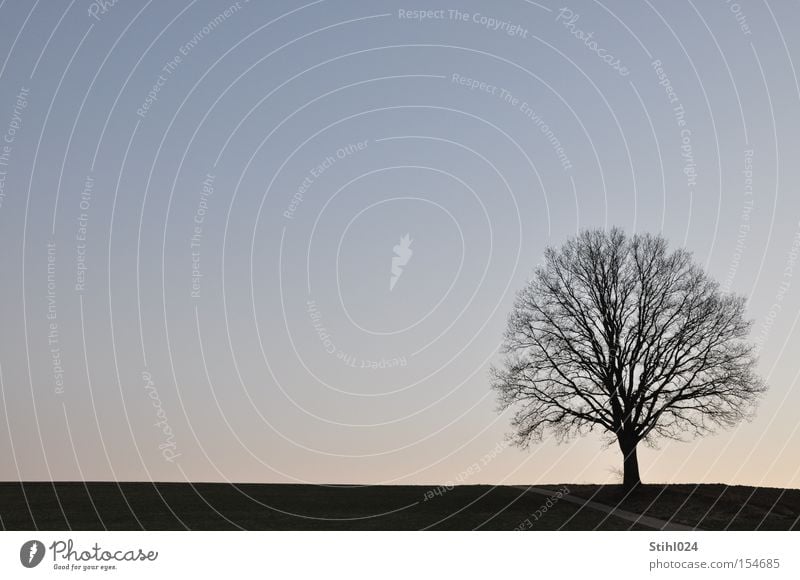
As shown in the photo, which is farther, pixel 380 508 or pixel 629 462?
pixel 629 462

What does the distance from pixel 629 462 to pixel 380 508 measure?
1216cm

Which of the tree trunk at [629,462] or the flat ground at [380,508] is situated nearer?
the flat ground at [380,508]

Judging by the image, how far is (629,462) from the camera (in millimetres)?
42906

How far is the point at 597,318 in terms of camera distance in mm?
44344
